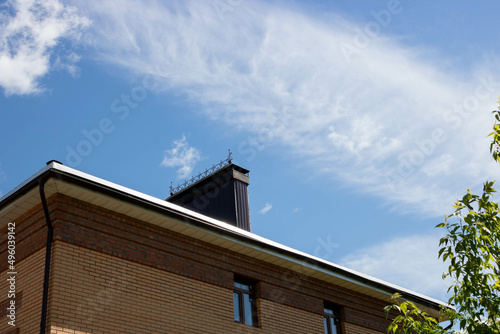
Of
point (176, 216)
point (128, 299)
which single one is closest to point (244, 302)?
point (176, 216)

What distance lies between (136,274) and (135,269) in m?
0.09

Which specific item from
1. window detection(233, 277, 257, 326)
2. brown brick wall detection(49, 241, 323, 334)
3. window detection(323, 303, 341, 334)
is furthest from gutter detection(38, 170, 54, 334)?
window detection(323, 303, 341, 334)

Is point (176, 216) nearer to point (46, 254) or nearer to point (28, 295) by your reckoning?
point (46, 254)

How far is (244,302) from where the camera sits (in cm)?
1195

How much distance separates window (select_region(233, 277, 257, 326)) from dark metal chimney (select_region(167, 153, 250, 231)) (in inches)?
158

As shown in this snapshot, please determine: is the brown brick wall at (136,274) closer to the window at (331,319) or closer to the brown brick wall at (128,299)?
the brown brick wall at (128,299)

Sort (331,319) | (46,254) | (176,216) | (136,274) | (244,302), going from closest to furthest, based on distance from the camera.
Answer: (46,254)
(136,274)
(176,216)
(244,302)
(331,319)

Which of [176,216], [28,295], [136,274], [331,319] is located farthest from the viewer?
[331,319]

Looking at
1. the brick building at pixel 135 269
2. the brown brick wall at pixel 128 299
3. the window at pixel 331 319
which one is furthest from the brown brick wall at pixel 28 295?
the window at pixel 331 319

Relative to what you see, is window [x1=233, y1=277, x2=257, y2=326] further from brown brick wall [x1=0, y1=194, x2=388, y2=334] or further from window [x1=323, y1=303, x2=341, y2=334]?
window [x1=323, y1=303, x2=341, y2=334]

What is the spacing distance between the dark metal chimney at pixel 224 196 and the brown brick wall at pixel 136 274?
12.9ft

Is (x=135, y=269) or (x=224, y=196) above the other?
(x=224, y=196)

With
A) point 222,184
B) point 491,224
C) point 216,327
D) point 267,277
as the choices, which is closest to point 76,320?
point 216,327

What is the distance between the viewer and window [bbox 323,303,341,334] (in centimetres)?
1358
